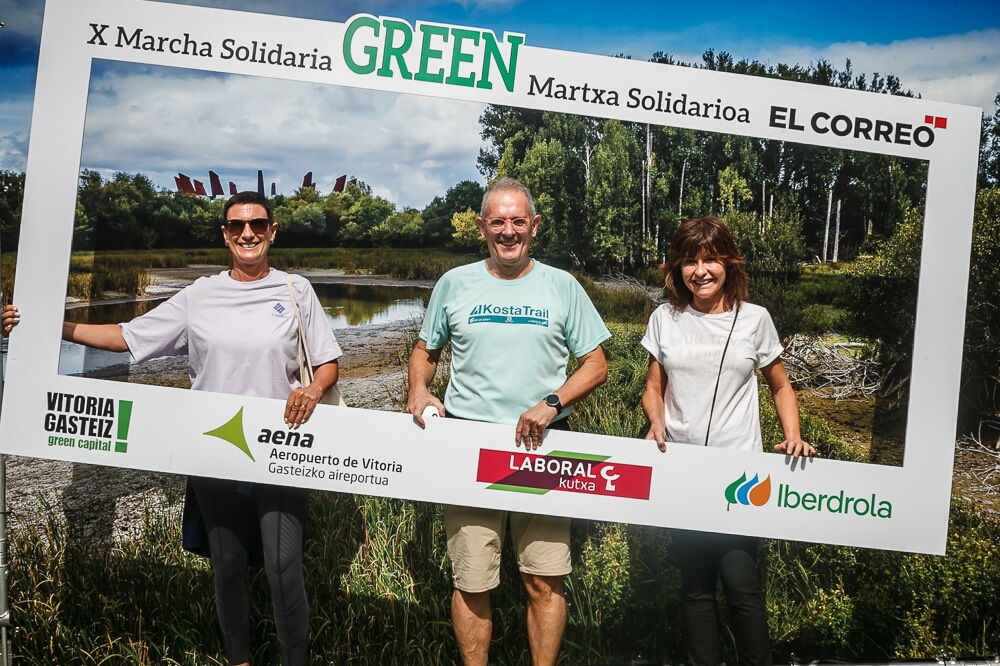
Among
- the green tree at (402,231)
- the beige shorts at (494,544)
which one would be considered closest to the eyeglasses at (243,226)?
the green tree at (402,231)

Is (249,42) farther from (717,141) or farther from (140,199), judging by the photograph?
(717,141)

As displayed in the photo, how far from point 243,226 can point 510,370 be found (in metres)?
1.25

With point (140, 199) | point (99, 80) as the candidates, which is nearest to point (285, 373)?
point (140, 199)

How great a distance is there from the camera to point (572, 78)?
3137 millimetres

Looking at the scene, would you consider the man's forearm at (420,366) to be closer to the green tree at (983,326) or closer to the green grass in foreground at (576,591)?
the green grass in foreground at (576,591)

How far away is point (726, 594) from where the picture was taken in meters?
2.92

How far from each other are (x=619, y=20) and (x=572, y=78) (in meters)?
1.06

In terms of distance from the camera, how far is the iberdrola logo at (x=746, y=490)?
313 centimetres

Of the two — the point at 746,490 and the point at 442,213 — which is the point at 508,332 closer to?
the point at 442,213

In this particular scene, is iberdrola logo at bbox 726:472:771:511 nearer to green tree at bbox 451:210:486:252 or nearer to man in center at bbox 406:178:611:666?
man in center at bbox 406:178:611:666

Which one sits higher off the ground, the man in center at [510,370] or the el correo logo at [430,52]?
the el correo logo at [430,52]

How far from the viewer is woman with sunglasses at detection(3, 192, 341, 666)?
301 cm

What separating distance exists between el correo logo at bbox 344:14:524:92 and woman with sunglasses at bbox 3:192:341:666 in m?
0.77

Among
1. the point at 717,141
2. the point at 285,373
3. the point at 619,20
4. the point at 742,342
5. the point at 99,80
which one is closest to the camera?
the point at 742,342
